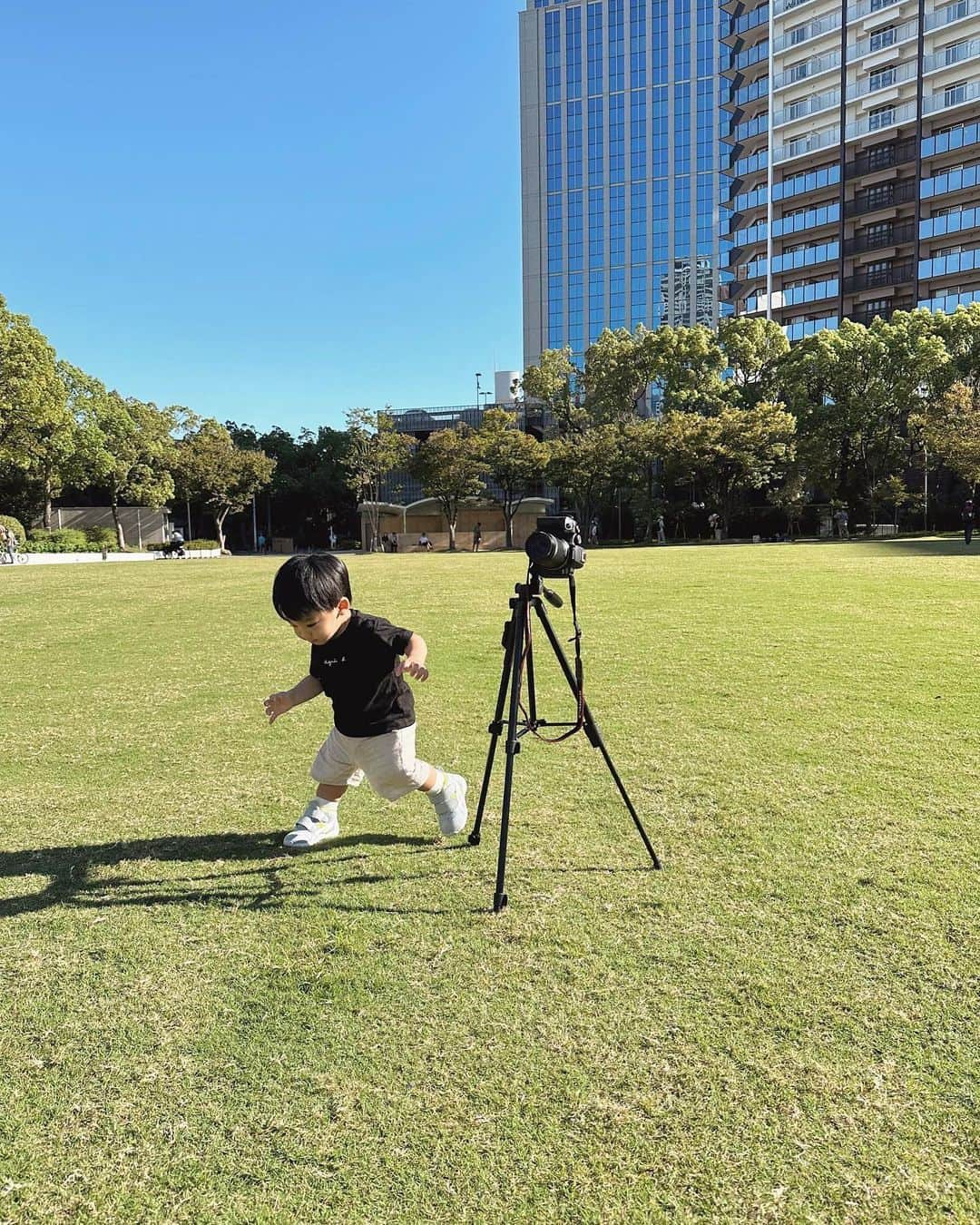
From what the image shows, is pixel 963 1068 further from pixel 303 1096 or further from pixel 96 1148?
pixel 96 1148

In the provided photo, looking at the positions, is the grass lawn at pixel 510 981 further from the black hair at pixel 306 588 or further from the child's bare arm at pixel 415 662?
the black hair at pixel 306 588

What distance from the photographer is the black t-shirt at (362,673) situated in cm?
325

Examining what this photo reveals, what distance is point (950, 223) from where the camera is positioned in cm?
4681

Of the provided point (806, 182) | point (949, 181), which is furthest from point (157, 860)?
point (806, 182)

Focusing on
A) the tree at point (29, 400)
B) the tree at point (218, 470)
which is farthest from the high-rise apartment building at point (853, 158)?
the tree at point (29, 400)

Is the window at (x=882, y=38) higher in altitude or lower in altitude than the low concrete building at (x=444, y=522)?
higher

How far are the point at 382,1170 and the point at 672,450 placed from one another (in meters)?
40.6

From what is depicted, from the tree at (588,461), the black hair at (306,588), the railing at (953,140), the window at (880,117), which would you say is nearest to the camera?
the black hair at (306,588)

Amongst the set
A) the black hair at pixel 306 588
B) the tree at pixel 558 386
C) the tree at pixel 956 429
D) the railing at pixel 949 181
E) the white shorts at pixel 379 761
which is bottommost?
the white shorts at pixel 379 761

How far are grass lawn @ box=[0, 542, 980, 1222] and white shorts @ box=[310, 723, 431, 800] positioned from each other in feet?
1.21

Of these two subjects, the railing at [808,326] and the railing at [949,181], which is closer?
the railing at [949,181]

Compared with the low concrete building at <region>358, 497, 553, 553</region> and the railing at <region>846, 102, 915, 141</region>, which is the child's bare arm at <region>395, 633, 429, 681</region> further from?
the railing at <region>846, 102, 915, 141</region>

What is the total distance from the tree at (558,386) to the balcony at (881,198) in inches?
891

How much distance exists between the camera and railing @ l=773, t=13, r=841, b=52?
5197 cm
